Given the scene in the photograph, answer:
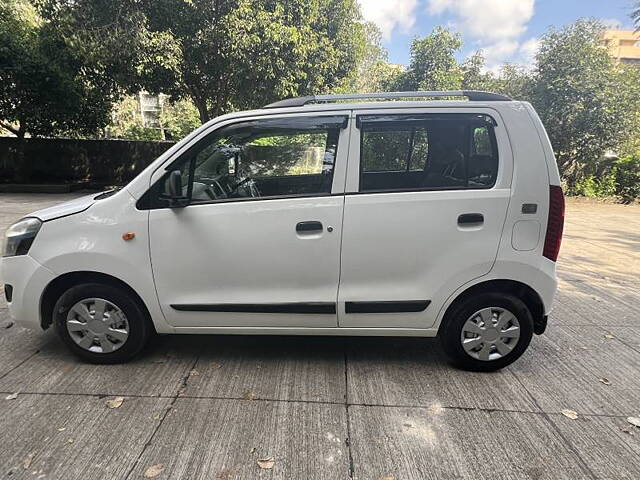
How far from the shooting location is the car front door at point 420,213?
2.86 m

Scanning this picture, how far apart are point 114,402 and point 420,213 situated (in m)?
2.41

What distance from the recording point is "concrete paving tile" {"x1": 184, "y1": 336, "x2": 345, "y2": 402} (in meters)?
2.87

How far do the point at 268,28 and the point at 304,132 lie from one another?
8.58m

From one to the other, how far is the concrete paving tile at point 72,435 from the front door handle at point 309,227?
1458 millimetres

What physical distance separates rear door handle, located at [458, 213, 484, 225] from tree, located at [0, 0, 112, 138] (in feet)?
36.1

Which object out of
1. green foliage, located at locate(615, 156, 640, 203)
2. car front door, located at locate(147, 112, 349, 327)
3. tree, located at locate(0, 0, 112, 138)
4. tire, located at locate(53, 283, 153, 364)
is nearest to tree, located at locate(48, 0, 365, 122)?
tree, located at locate(0, 0, 112, 138)

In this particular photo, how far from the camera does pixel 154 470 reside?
220 cm

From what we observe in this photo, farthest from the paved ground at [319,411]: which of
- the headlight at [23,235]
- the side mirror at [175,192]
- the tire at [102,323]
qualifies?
the side mirror at [175,192]

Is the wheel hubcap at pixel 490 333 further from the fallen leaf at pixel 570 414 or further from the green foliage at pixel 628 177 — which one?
the green foliage at pixel 628 177

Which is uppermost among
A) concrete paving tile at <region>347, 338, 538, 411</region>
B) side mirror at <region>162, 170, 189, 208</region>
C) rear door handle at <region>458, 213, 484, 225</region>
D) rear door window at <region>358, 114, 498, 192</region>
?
rear door window at <region>358, 114, 498, 192</region>

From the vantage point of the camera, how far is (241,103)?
13.3 m

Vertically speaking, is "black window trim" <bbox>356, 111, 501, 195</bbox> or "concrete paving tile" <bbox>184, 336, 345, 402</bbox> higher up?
"black window trim" <bbox>356, 111, 501, 195</bbox>

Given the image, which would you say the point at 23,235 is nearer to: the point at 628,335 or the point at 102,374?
the point at 102,374

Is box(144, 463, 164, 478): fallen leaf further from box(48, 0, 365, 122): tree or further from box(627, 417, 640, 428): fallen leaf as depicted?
box(48, 0, 365, 122): tree
